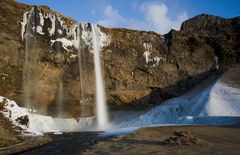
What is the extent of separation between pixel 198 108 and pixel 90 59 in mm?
16743

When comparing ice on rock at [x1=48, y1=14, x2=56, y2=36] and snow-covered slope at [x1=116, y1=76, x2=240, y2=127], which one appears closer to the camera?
snow-covered slope at [x1=116, y1=76, x2=240, y2=127]

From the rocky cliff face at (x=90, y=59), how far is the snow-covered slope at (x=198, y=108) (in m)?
4.37

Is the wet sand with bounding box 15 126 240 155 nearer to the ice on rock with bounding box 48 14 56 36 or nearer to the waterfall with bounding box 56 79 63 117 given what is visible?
the waterfall with bounding box 56 79 63 117

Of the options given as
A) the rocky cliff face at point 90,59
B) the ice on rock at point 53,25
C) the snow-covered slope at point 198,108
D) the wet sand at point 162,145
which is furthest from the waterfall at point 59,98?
the wet sand at point 162,145

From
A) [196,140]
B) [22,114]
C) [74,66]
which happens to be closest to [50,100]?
[74,66]

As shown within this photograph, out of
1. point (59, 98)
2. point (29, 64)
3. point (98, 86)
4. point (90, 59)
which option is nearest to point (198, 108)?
point (98, 86)

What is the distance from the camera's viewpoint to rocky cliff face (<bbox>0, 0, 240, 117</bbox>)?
A: 44219 millimetres

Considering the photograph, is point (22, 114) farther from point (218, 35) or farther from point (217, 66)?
point (218, 35)

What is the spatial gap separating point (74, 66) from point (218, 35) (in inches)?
1114

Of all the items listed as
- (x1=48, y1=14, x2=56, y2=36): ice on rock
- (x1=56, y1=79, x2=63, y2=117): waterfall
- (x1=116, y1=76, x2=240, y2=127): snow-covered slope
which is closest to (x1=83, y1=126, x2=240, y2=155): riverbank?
(x1=116, y1=76, x2=240, y2=127): snow-covered slope

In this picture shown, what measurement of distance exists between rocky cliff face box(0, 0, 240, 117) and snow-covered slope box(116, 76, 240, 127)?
4.37m

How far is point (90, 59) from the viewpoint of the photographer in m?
48.3

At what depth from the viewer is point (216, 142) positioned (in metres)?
18.2

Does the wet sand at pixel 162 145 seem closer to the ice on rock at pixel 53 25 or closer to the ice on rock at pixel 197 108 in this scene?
the ice on rock at pixel 197 108
